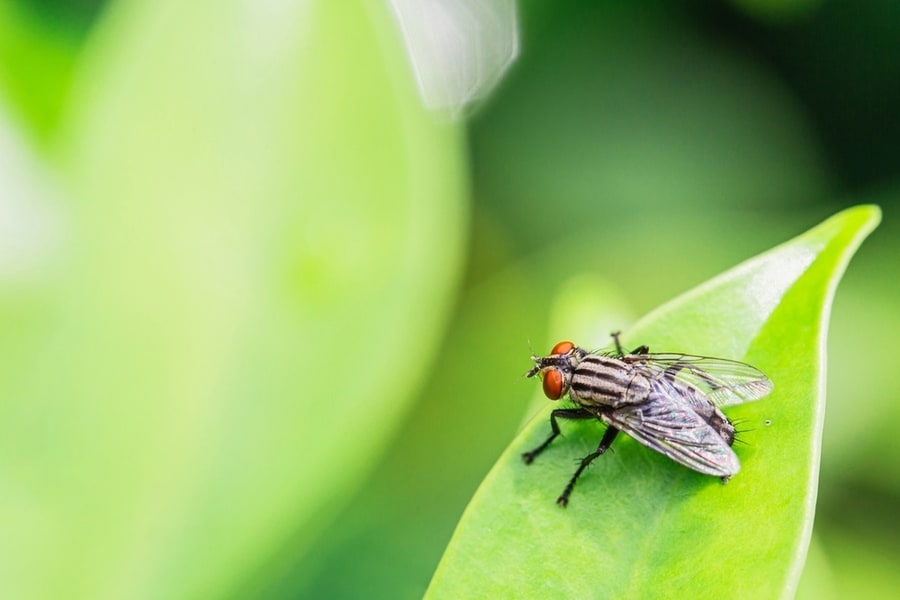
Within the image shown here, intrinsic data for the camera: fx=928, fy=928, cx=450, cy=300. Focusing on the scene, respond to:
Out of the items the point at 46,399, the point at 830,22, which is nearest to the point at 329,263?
the point at 46,399

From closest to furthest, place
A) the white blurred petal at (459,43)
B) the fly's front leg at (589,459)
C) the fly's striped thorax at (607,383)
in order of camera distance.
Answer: the fly's front leg at (589,459), the fly's striped thorax at (607,383), the white blurred petal at (459,43)

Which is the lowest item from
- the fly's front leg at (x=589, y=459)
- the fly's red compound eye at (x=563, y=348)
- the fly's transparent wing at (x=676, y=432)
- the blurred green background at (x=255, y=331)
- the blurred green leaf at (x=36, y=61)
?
the fly's transparent wing at (x=676, y=432)

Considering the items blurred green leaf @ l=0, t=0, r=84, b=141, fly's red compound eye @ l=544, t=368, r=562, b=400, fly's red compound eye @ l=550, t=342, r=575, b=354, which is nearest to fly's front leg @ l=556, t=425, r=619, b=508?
fly's red compound eye @ l=544, t=368, r=562, b=400

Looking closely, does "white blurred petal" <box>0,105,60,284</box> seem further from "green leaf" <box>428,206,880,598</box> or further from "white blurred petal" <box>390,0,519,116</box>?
"green leaf" <box>428,206,880,598</box>

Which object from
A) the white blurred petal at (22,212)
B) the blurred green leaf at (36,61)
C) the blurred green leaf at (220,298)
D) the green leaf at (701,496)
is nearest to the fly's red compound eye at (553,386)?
the green leaf at (701,496)

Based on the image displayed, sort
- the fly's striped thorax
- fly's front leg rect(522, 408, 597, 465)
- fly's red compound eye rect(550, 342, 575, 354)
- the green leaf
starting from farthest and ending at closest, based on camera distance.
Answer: fly's red compound eye rect(550, 342, 575, 354) → the fly's striped thorax → fly's front leg rect(522, 408, 597, 465) → the green leaf

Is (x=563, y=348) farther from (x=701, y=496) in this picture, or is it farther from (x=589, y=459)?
(x=701, y=496)

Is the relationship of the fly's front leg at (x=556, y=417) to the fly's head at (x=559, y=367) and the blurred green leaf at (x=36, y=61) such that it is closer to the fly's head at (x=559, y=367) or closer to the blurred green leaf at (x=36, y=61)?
the fly's head at (x=559, y=367)
